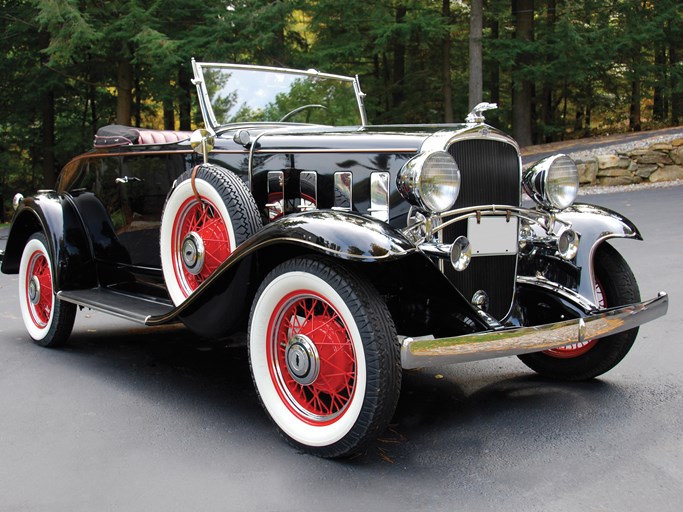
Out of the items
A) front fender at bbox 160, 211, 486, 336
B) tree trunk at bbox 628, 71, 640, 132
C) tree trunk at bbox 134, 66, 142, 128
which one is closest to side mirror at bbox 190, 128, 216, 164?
front fender at bbox 160, 211, 486, 336

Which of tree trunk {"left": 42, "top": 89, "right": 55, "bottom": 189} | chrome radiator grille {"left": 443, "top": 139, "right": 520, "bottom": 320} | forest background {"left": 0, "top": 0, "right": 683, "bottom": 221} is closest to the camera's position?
chrome radiator grille {"left": 443, "top": 139, "right": 520, "bottom": 320}

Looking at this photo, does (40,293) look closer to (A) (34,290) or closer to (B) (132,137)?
(A) (34,290)

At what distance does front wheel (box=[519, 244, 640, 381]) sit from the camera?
156 inches

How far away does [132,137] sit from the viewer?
201 inches

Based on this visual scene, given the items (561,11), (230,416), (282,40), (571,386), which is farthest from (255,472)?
(561,11)

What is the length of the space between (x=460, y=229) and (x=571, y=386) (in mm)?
1239

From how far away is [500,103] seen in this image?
2503cm

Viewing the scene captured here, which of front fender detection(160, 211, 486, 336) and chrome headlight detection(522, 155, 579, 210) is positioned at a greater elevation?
chrome headlight detection(522, 155, 579, 210)

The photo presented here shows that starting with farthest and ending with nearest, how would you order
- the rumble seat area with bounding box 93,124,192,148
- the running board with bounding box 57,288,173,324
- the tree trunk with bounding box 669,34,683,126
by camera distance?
1. the tree trunk with bounding box 669,34,683,126
2. the rumble seat area with bounding box 93,124,192,148
3. the running board with bounding box 57,288,173,324

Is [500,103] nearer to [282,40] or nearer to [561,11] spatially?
[561,11]

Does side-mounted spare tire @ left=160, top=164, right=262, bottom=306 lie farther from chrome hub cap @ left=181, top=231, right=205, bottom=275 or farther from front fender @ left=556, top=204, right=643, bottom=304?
front fender @ left=556, top=204, right=643, bottom=304

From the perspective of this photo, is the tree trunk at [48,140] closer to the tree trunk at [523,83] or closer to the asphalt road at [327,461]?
the tree trunk at [523,83]

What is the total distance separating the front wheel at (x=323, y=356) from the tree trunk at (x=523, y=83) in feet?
55.9

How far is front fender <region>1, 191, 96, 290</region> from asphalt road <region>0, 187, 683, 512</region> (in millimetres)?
559
